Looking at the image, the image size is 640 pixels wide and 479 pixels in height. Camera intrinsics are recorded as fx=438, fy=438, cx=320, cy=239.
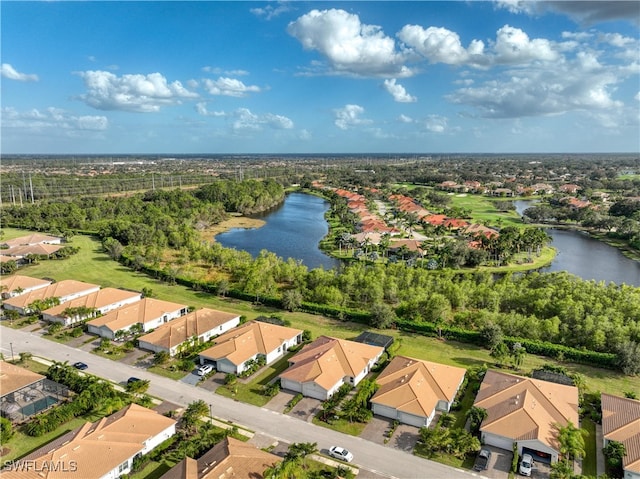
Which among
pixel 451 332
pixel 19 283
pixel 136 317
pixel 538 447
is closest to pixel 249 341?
pixel 136 317

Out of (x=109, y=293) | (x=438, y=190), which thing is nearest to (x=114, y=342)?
(x=109, y=293)

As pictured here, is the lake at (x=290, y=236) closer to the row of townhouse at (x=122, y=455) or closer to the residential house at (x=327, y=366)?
the residential house at (x=327, y=366)

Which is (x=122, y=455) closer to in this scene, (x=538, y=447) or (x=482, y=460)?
(x=482, y=460)

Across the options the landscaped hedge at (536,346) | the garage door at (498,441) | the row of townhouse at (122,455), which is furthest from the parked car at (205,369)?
the garage door at (498,441)

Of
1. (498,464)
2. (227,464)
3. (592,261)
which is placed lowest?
(498,464)

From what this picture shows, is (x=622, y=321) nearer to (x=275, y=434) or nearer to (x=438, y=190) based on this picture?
(x=275, y=434)

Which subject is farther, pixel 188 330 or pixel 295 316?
pixel 295 316
